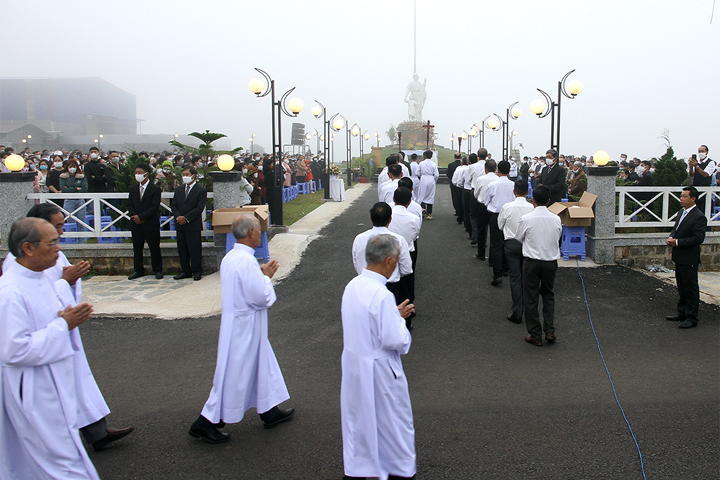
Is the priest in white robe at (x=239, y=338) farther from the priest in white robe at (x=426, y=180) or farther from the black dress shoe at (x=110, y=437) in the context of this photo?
the priest in white robe at (x=426, y=180)

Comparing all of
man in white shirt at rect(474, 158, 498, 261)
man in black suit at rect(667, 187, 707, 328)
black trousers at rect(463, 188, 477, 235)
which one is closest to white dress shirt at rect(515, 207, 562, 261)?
man in black suit at rect(667, 187, 707, 328)

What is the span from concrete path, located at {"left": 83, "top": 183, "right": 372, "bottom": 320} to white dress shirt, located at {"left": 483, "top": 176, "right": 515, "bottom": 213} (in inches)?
147

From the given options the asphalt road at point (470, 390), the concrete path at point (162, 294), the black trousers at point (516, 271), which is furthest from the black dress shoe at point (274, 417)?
the black trousers at point (516, 271)

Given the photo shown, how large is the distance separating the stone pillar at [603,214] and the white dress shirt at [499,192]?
221 cm

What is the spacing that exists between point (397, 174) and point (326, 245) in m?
3.53

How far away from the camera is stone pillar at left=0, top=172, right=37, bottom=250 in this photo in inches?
393

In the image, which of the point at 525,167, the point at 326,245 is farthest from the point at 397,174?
the point at 525,167

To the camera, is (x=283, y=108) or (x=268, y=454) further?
(x=283, y=108)

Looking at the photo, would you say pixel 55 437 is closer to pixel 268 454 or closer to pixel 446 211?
pixel 268 454

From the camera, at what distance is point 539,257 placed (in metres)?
6.28

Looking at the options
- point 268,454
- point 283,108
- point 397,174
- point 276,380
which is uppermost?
point 283,108

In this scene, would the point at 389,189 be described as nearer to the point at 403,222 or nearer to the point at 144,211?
the point at 403,222

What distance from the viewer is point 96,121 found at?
289 feet

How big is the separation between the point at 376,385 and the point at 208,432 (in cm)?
170
